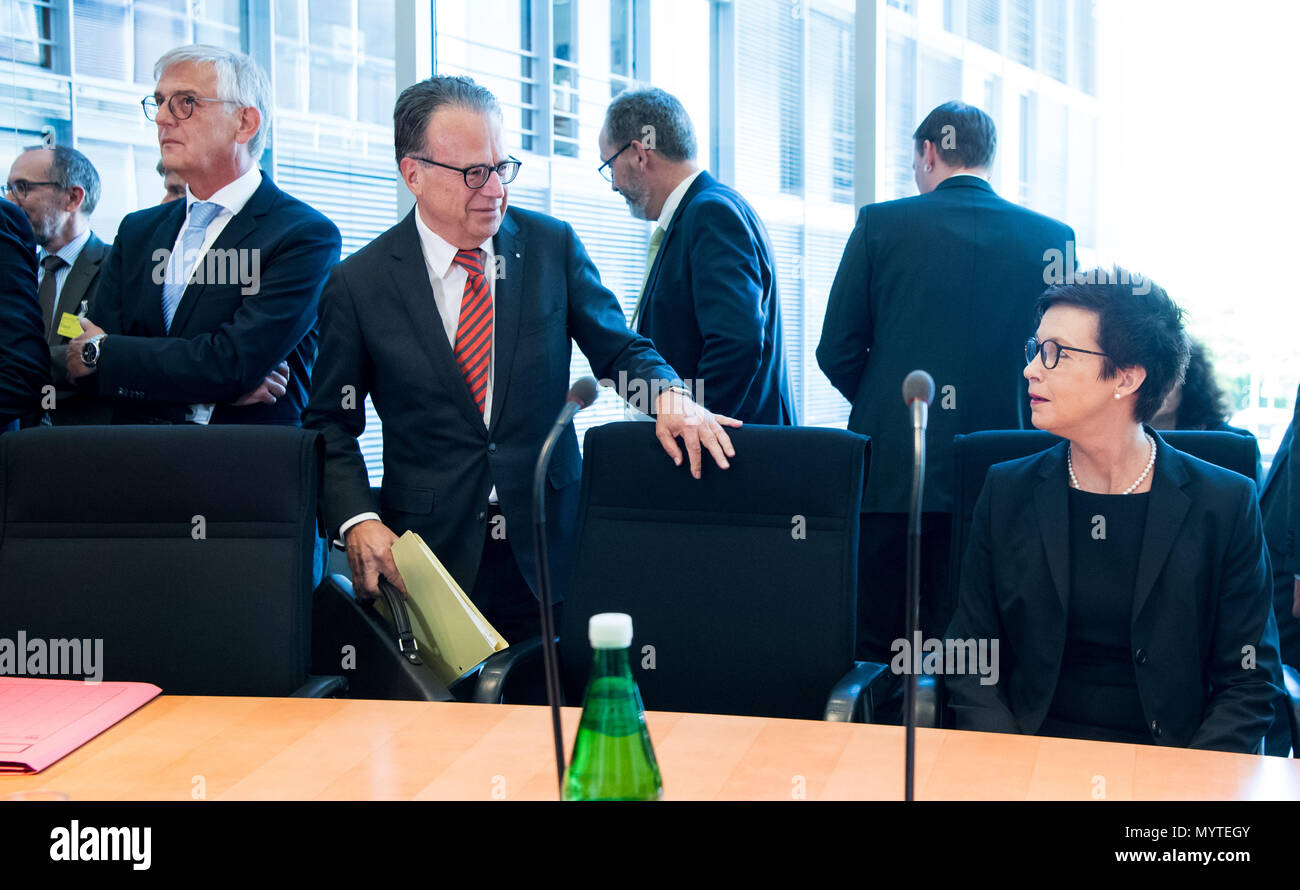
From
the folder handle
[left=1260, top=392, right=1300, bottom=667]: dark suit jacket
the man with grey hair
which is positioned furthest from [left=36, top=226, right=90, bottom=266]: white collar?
[left=1260, top=392, right=1300, bottom=667]: dark suit jacket

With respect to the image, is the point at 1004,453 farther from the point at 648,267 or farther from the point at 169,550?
the point at 169,550

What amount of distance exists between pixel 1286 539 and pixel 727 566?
1.20 meters

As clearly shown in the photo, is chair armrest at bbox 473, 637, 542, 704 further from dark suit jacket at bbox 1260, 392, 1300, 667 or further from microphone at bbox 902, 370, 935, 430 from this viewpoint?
dark suit jacket at bbox 1260, 392, 1300, 667

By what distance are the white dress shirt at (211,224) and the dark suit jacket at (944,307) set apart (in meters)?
1.47

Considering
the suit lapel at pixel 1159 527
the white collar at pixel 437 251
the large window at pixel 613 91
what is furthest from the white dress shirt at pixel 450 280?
the large window at pixel 613 91

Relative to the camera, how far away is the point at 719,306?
2.75 m

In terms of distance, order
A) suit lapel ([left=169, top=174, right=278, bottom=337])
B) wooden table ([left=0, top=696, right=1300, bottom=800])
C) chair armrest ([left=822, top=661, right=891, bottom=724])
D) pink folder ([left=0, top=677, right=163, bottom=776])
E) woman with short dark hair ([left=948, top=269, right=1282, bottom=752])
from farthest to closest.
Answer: suit lapel ([left=169, top=174, right=278, bottom=337]), woman with short dark hair ([left=948, top=269, right=1282, bottom=752]), chair armrest ([left=822, top=661, right=891, bottom=724]), pink folder ([left=0, top=677, right=163, bottom=776]), wooden table ([left=0, top=696, right=1300, bottom=800])

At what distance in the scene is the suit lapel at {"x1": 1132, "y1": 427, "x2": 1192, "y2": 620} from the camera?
1.85m

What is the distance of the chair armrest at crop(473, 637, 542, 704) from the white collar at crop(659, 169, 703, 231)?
1.36 metres

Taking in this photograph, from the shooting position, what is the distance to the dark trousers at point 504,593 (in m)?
2.28

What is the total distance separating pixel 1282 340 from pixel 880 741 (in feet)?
8.60

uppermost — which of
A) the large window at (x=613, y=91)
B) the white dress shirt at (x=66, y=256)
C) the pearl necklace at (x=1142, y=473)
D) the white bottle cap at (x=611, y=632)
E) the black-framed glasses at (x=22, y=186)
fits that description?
the large window at (x=613, y=91)

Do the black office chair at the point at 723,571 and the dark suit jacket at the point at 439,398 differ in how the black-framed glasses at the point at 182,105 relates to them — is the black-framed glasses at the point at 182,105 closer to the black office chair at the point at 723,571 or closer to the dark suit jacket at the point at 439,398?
the dark suit jacket at the point at 439,398

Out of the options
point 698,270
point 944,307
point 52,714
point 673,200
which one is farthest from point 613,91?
point 52,714
